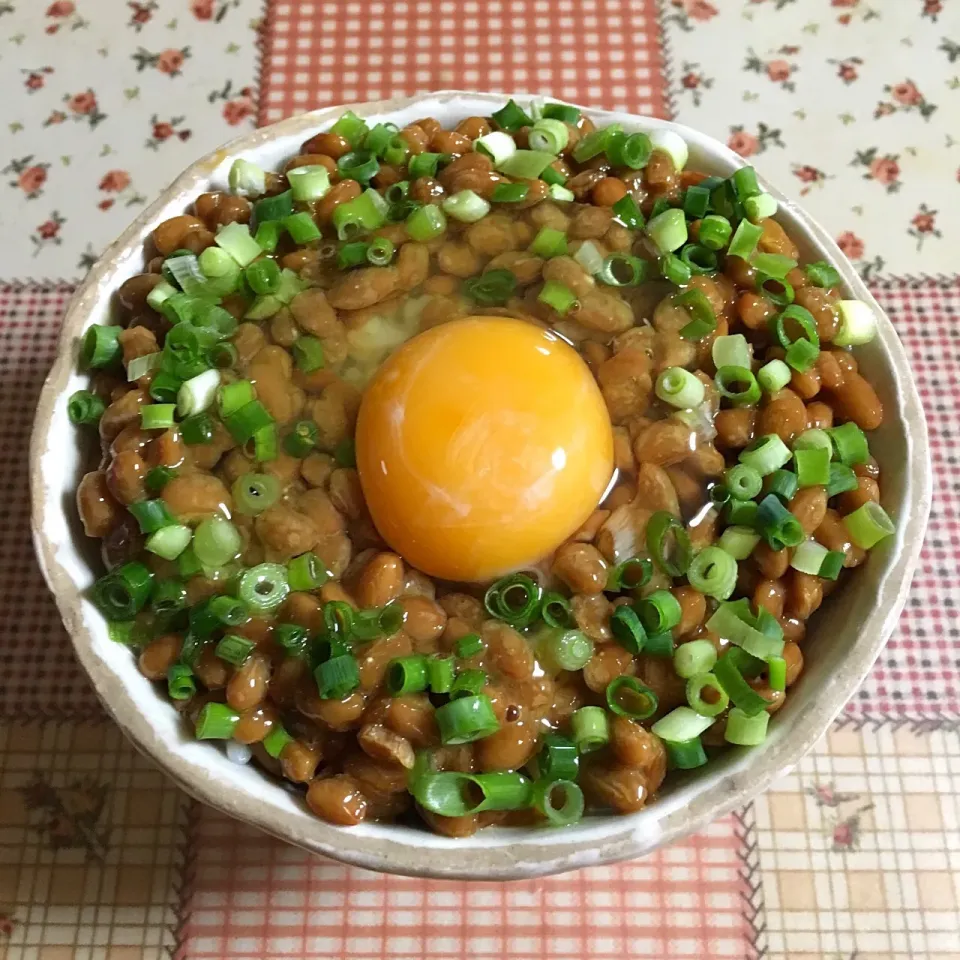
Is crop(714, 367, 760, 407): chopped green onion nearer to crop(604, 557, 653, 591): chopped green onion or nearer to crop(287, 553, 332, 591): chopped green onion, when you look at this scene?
crop(604, 557, 653, 591): chopped green onion

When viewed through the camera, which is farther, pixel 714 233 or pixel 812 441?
pixel 714 233

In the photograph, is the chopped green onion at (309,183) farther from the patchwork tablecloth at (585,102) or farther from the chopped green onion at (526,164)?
the patchwork tablecloth at (585,102)

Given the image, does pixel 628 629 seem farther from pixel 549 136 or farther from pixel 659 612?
pixel 549 136

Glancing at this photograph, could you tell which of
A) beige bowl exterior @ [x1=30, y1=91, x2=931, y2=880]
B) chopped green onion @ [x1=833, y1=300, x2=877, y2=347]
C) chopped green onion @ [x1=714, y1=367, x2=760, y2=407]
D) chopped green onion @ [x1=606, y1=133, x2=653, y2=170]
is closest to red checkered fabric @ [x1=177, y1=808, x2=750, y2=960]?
beige bowl exterior @ [x1=30, y1=91, x2=931, y2=880]

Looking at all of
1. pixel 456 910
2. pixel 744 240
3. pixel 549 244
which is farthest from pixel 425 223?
pixel 456 910

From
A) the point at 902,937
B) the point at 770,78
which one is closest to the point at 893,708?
the point at 902,937
